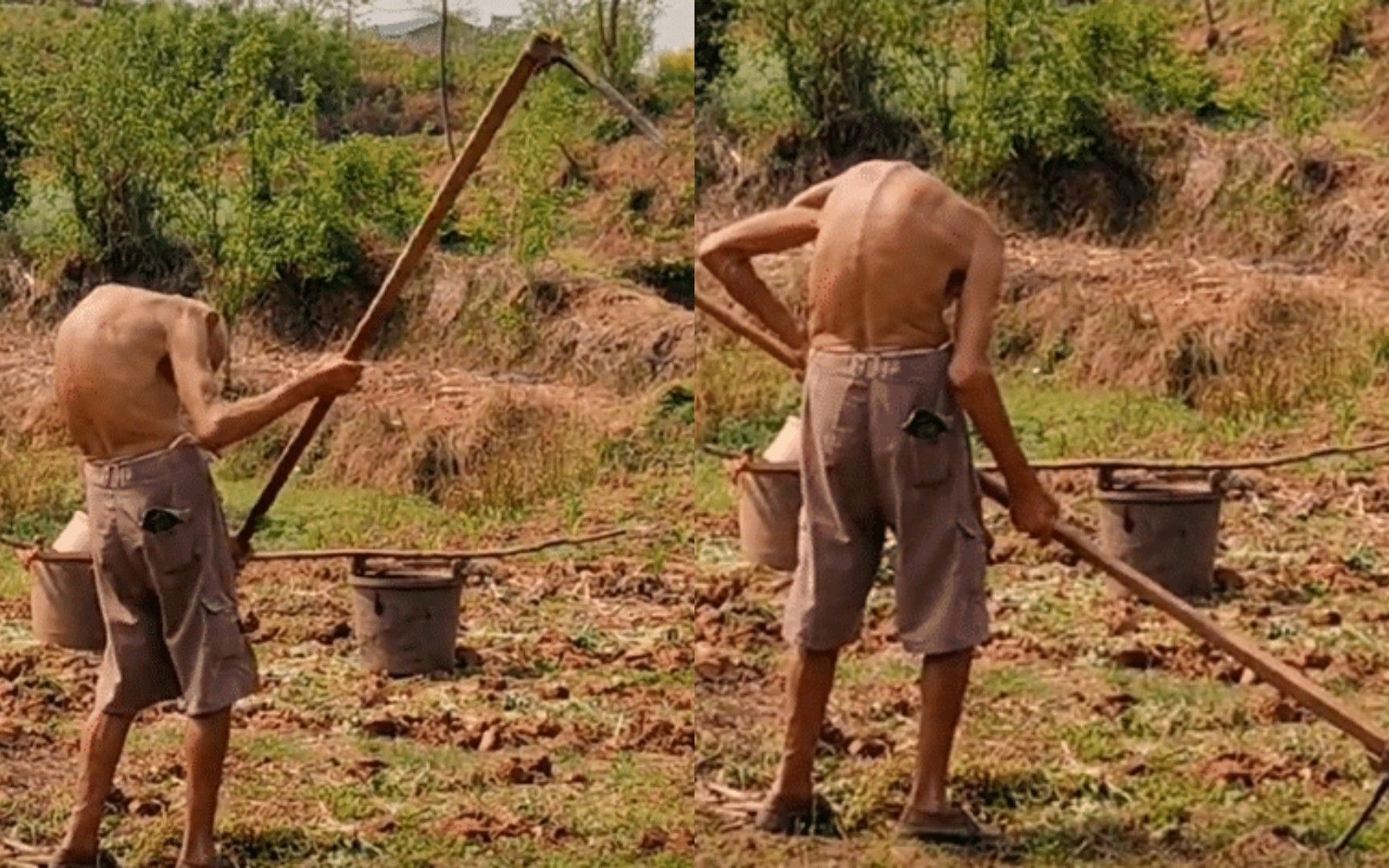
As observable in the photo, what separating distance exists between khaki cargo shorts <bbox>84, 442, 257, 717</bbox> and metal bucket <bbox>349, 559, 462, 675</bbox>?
1265 mm

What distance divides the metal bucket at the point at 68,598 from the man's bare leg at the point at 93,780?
1.10 m

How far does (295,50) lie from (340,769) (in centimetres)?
213

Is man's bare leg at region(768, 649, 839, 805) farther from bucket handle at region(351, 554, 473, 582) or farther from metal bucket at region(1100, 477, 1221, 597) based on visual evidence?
metal bucket at region(1100, 477, 1221, 597)

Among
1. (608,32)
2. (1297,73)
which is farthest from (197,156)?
(1297,73)

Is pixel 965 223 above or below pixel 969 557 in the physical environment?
above

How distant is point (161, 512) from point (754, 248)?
3.85 ft

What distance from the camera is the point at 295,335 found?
6207mm

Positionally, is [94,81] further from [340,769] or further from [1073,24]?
[1073,24]

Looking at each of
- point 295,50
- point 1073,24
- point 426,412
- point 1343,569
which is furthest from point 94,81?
point 1073,24

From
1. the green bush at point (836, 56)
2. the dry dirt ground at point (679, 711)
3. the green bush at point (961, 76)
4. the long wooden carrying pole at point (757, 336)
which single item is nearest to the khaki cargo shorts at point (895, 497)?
the long wooden carrying pole at point (757, 336)

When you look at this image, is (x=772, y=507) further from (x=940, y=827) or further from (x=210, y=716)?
(x=210, y=716)

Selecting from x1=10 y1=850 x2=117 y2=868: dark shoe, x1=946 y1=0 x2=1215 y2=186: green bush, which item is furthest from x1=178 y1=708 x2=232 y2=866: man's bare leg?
x1=946 y1=0 x2=1215 y2=186: green bush

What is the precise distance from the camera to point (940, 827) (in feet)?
15.4

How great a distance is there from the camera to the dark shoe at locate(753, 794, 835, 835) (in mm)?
4852
